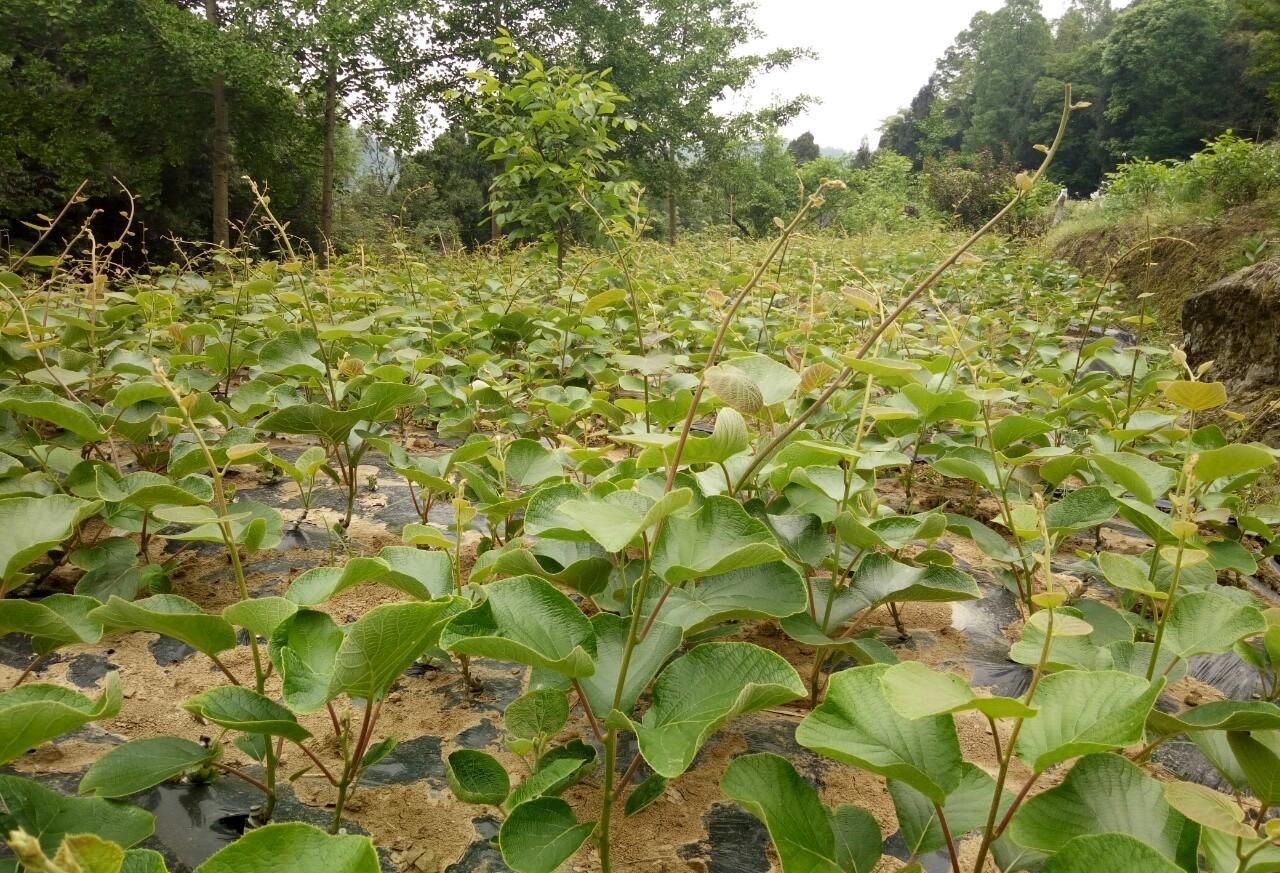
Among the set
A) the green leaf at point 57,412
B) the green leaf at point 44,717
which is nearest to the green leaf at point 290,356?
the green leaf at point 57,412

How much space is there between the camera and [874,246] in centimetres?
976

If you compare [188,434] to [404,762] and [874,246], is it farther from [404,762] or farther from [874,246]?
[874,246]

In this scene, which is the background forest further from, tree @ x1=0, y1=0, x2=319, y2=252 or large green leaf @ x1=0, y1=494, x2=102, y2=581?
large green leaf @ x1=0, y1=494, x2=102, y2=581

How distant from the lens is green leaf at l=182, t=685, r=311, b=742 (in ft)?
2.24

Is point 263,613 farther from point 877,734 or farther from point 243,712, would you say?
point 877,734

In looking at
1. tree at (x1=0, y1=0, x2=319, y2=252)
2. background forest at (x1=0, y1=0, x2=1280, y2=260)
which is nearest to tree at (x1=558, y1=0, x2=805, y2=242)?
background forest at (x1=0, y1=0, x2=1280, y2=260)

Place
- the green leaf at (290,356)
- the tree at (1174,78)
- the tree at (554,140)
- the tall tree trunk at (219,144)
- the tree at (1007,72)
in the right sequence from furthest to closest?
1. the tree at (1007,72)
2. the tree at (1174,78)
3. the tall tree trunk at (219,144)
4. the tree at (554,140)
5. the green leaf at (290,356)

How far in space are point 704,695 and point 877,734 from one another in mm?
167

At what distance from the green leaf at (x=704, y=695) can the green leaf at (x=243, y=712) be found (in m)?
0.35

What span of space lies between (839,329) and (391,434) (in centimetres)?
178

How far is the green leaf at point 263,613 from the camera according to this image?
0.76m

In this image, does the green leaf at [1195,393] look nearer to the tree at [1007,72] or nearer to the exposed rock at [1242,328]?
the exposed rock at [1242,328]

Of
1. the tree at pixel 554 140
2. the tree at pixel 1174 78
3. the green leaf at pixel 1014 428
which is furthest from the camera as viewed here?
the tree at pixel 1174 78

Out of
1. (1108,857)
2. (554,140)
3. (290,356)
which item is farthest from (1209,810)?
(554,140)
